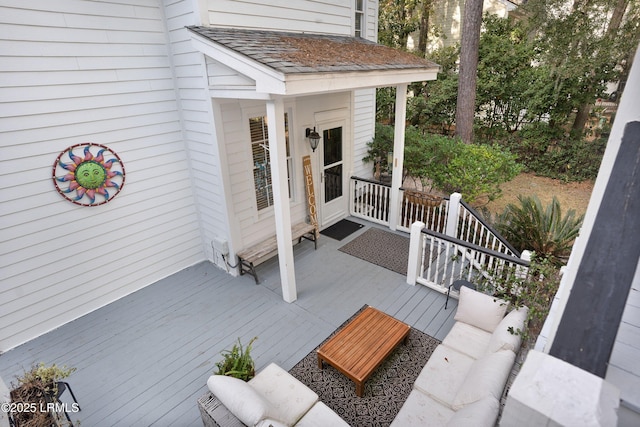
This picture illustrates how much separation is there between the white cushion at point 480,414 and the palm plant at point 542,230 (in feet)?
12.2

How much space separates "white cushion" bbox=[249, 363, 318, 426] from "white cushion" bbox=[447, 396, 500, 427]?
122 cm

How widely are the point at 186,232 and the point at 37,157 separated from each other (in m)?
2.19

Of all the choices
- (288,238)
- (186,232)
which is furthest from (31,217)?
(288,238)

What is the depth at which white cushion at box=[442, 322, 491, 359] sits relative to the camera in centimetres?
345

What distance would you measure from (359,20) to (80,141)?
569 cm

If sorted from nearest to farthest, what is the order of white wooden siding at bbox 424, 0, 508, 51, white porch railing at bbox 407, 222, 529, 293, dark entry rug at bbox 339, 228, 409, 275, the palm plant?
1. white porch railing at bbox 407, 222, 529, 293
2. the palm plant
3. dark entry rug at bbox 339, 228, 409, 275
4. white wooden siding at bbox 424, 0, 508, 51

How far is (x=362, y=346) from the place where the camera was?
3629 mm

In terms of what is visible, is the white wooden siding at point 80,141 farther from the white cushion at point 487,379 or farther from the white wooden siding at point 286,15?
the white cushion at point 487,379

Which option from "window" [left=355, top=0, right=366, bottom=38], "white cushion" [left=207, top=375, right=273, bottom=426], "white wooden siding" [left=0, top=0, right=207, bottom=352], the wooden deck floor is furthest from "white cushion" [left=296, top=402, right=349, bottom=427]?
"window" [left=355, top=0, right=366, bottom=38]

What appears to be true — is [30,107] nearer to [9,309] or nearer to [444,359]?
[9,309]

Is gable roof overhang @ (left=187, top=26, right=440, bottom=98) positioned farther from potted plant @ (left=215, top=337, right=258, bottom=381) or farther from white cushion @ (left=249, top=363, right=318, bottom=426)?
white cushion @ (left=249, top=363, right=318, bottom=426)

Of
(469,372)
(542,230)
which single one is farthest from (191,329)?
(542,230)

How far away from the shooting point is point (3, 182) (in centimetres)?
374

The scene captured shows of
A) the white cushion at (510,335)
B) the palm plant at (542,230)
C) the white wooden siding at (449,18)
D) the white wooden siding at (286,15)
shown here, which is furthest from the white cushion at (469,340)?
the white wooden siding at (449,18)
